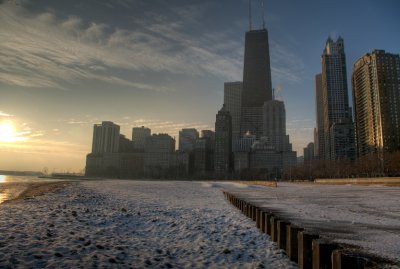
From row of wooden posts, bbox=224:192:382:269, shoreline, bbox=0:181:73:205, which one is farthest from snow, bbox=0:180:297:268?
shoreline, bbox=0:181:73:205

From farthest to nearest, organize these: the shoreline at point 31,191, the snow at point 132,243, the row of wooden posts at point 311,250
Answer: the shoreline at point 31,191, the snow at point 132,243, the row of wooden posts at point 311,250

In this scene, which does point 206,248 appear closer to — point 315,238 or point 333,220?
point 315,238

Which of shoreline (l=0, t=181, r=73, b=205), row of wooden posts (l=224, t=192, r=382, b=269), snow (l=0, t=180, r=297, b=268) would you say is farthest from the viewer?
shoreline (l=0, t=181, r=73, b=205)

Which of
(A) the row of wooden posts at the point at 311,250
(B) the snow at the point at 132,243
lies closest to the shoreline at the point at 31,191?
(B) the snow at the point at 132,243

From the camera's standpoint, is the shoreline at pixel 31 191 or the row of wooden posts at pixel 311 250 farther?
the shoreline at pixel 31 191

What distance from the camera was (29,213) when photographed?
16047mm

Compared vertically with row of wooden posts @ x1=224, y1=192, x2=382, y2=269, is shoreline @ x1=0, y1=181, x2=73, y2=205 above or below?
below

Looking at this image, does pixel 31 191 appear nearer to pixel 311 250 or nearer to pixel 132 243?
pixel 132 243

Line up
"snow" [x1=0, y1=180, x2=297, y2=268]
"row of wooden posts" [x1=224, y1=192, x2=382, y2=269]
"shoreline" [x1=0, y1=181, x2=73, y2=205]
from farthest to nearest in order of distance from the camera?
1. "shoreline" [x1=0, y1=181, x2=73, y2=205]
2. "snow" [x1=0, y1=180, x2=297, y2=268]
3. "row of wooden posts" [x1=224, y1=192, x2=382, y2=269]

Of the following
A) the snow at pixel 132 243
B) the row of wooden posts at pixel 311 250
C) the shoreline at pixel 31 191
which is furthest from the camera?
the shoreline at pixel 31 191

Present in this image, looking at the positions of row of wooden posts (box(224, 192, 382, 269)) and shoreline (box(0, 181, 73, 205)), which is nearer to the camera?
row of wooden posts (box(224, 192, 382, 269))

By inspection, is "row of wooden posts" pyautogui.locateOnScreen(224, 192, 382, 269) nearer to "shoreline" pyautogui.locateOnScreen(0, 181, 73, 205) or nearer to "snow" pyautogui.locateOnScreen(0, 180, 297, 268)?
"snow" pyautogui.locateOnScreen(0, 180, 297, 268)

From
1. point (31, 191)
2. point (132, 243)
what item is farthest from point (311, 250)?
point (31, 191)

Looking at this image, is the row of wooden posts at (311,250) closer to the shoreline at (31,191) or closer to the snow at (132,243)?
the snow at (132,243)
